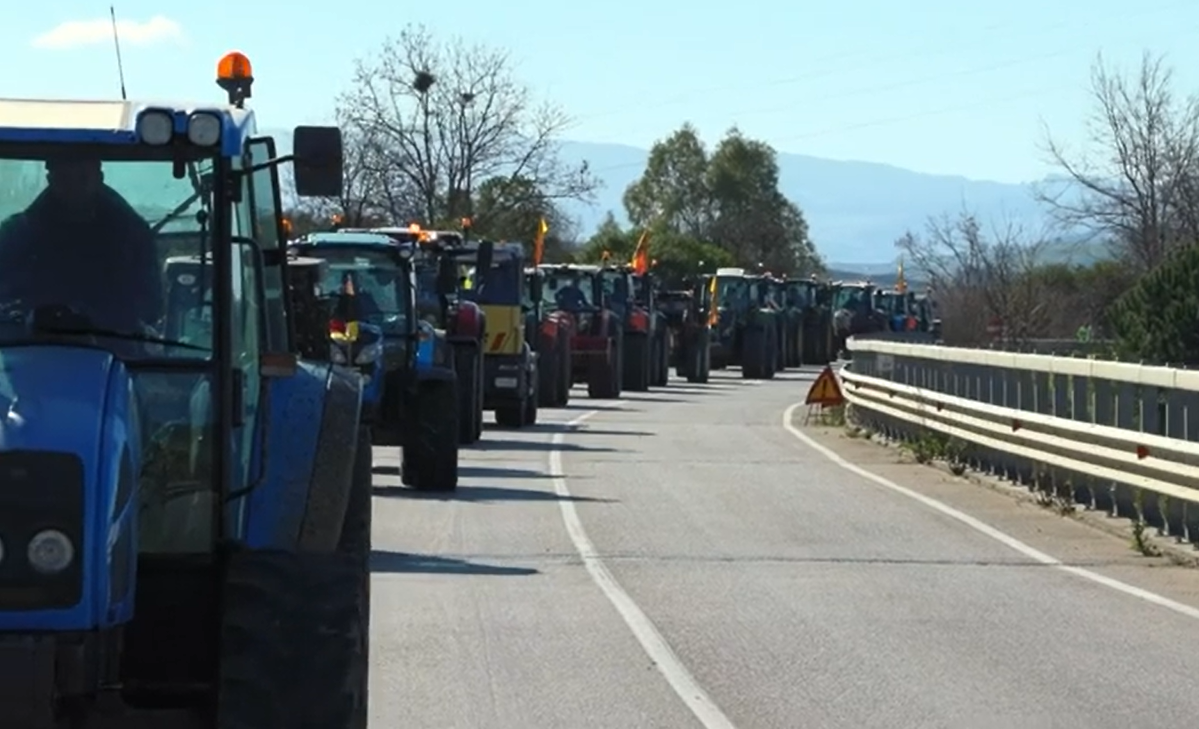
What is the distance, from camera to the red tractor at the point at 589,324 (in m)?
40.5

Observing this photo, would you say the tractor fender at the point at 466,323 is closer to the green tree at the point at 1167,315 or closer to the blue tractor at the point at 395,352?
the blue tractor at the point at 395,352

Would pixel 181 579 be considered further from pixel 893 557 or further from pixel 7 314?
pixel 893 557

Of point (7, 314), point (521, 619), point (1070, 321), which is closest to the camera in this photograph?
point (7, 314)

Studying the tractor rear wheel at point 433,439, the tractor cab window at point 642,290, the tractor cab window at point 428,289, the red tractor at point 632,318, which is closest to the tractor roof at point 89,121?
the tractor rear wheel at point 433,439

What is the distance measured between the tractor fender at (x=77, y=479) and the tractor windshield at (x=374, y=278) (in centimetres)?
1526

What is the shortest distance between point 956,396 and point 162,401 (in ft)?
59.9

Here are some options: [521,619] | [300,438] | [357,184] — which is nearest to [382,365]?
[521,619]

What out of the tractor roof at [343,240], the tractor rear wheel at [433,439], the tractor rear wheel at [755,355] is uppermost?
the tractor roof at [343,240]

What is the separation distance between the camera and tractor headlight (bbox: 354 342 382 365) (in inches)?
814

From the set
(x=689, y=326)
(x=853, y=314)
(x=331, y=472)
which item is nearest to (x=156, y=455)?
(x=331, y=472)

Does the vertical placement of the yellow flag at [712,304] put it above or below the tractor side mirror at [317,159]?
below

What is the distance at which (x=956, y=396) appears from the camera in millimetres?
24984

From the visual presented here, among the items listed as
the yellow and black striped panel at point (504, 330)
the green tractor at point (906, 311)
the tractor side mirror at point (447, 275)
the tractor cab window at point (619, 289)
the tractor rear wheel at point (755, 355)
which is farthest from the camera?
the green tractor at point (906, 311)

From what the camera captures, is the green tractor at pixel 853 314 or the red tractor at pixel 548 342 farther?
the green tractor at pixel 853 314
